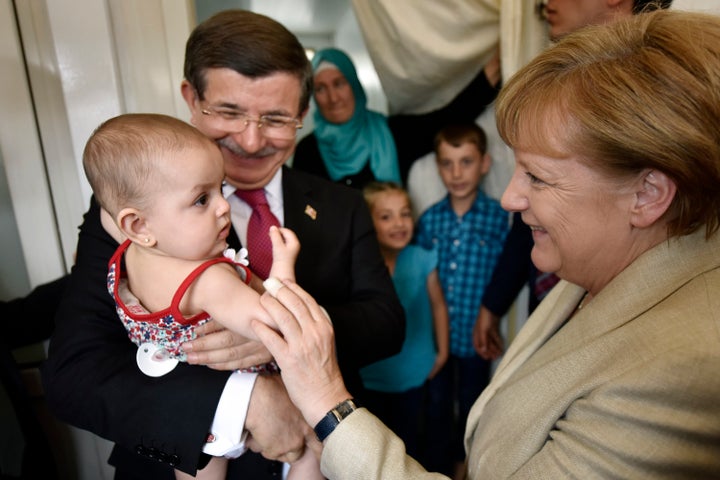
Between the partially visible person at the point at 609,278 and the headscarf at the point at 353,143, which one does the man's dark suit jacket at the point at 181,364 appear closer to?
the partially visible person at the point at 609,278

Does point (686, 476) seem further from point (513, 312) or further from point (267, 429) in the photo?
point (513, 312)

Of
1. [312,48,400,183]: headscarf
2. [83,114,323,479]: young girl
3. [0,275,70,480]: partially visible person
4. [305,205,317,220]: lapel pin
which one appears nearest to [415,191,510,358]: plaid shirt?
[312,48,400,183]: headscarf

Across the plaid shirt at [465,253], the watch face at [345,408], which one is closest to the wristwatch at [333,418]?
the watch face at [345,408]

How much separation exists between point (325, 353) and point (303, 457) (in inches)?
13.1

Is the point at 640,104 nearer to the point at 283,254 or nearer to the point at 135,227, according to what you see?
the point at 283,254

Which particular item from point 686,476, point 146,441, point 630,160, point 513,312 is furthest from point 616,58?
point 513,312

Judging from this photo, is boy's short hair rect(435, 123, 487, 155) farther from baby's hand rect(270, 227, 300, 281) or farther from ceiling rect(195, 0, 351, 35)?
baby's hand rect(270, 227, 300, 281)

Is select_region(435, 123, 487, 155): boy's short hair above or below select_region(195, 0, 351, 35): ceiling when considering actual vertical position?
below

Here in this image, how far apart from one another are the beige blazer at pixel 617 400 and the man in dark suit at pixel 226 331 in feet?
0.86

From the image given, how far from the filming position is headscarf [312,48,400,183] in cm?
276

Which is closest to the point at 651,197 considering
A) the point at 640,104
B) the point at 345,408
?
the point at 640,104

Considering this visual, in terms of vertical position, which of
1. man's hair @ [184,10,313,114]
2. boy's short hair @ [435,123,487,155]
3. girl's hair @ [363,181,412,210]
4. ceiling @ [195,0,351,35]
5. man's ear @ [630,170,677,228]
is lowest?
girl's hair @ [363,181,412,210]

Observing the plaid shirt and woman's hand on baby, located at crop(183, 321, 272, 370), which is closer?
woman's hand on baby, located at crop(183, 321, 272, 370)

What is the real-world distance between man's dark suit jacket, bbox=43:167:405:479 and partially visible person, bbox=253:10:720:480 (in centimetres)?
27
